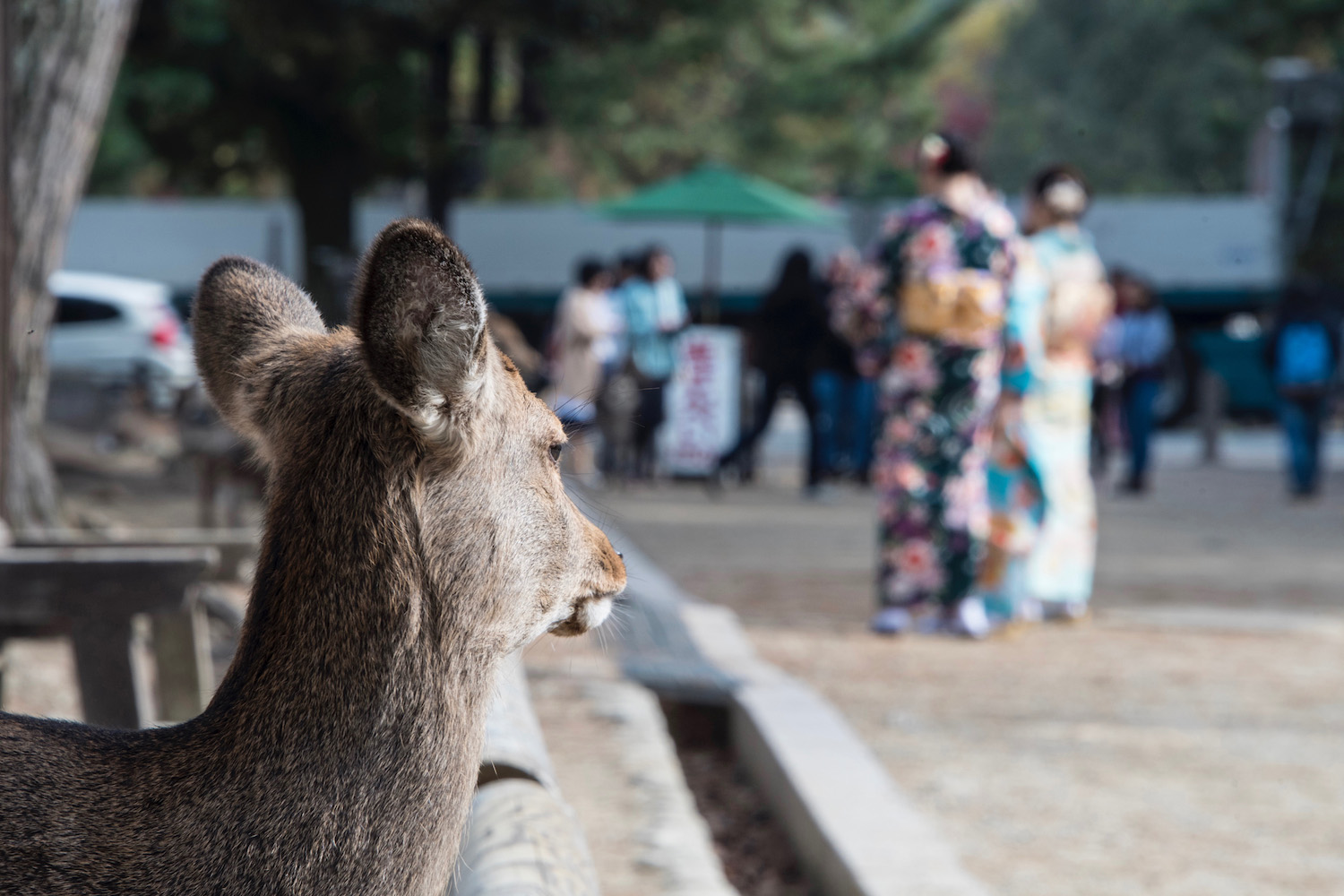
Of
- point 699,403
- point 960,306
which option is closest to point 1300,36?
point 699,403

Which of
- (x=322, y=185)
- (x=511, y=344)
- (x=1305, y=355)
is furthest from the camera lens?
(x=322, y=185)

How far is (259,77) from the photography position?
54.5 feet

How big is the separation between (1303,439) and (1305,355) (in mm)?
827

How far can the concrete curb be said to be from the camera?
370 cm

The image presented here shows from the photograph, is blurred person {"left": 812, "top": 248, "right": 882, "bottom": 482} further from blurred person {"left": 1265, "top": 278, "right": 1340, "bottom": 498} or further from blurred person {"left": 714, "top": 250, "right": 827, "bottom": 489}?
blurred person {"left": 1265, "top": 278, "right": 1340, "bottom": 498}

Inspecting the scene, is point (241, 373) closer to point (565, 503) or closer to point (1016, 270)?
point (565, 503)

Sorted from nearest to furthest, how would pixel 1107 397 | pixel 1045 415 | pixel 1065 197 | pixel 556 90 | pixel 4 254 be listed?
pixel 4 254 < pixel 1065 197 < pixel 1045 415 < pixel 1107 397 < pixel 556 90

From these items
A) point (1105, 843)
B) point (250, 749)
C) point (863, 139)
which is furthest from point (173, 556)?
point (863, 139)

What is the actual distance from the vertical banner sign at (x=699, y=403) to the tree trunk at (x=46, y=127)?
31.5ft

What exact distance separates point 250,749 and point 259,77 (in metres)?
15.9

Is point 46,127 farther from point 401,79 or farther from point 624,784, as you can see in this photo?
point 401,79

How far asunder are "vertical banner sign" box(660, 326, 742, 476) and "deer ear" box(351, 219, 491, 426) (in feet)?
42.9

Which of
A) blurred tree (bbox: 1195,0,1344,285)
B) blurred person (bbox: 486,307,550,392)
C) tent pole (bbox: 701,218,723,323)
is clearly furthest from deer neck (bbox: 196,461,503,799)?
blurred tree (bbox: 1195,0,1344,285)

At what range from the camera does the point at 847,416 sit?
15.5 m
